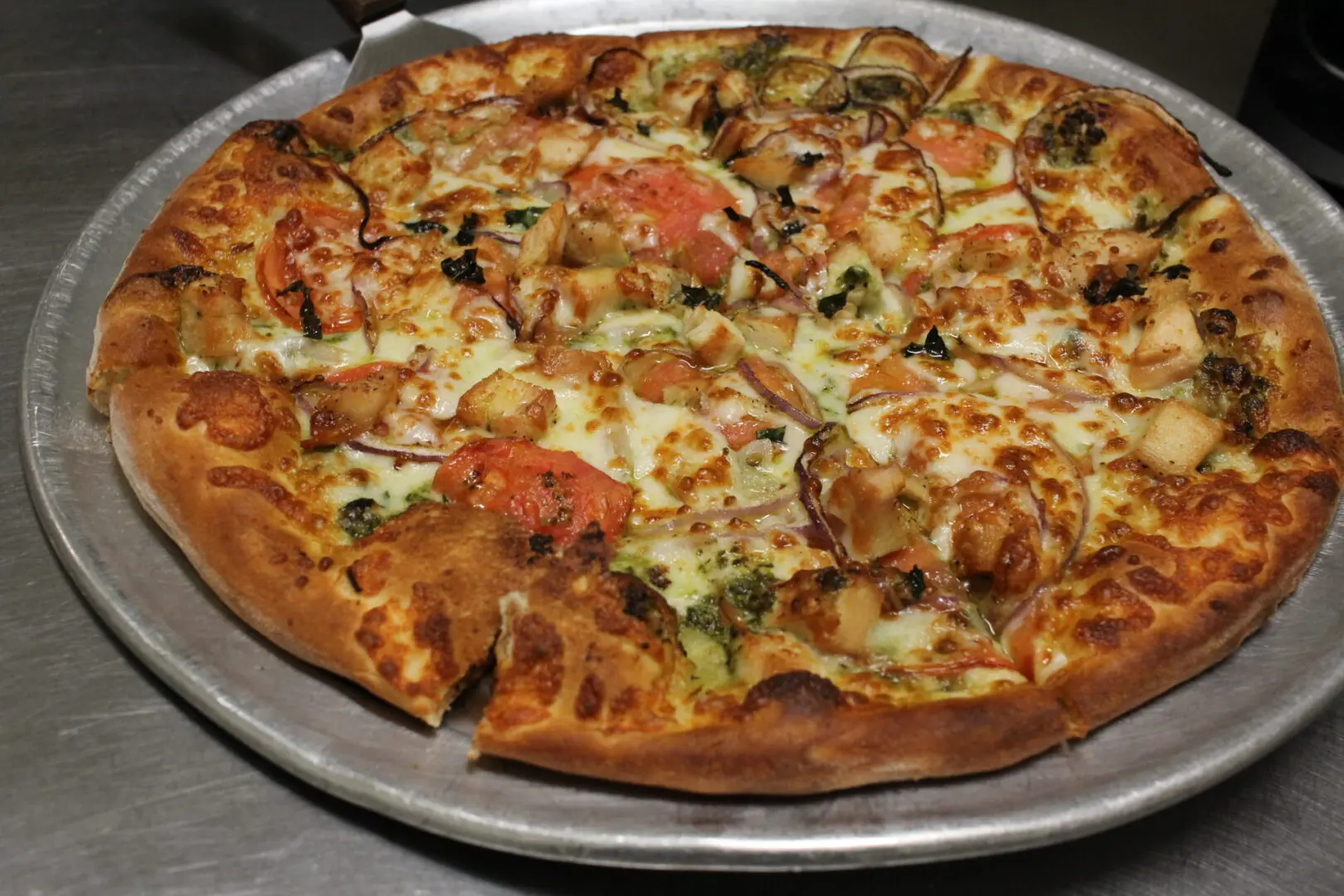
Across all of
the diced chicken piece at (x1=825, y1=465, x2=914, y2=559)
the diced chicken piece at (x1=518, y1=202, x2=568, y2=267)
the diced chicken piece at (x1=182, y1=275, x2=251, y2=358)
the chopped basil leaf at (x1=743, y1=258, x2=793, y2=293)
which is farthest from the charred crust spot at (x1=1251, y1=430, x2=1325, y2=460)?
the diced chicken piece at (x1=182, y1=275, x2=251, y2=358)

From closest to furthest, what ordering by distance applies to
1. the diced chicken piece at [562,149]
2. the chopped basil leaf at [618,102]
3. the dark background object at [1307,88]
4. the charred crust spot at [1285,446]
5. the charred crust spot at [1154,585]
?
the charred crust spot at [1154,585] → the charred crust spot at [1285,446] → the diced chicken piece at [562,149] → the chopped basil leaf at [618,102] → the dark background object at [1307,88]

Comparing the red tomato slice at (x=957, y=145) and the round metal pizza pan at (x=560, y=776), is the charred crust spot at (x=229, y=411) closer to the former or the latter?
the round metal pizza pan at (x=560, y=776)

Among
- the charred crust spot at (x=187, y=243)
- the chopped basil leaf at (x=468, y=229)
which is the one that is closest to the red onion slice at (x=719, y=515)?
the chopped basil leaf at (x=468, y=229)

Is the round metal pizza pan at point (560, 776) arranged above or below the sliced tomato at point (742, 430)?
below

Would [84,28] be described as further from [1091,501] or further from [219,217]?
[1091,501]

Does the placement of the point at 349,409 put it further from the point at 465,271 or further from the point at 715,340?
the point at 715,340

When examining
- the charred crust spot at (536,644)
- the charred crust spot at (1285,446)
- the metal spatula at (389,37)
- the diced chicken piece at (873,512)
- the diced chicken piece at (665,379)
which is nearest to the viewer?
the charred crust spot at (536,644)
